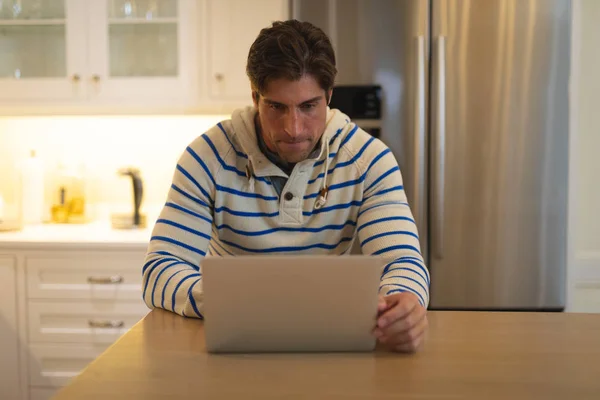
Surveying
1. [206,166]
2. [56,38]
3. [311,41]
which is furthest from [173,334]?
[56,38]

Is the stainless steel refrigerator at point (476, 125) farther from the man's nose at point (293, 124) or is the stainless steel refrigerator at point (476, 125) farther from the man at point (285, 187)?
the man's nose at point (293, 124)

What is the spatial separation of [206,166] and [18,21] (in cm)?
189

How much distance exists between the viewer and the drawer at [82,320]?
2.66 meters

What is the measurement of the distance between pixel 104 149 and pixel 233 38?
0.86m

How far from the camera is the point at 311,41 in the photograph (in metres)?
1.39

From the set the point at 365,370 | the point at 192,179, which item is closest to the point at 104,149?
the point at 192,179

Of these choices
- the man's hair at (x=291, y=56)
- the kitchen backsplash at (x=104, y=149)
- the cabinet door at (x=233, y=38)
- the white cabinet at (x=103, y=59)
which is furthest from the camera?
the kitchen backsplash at (x=104, y=149)

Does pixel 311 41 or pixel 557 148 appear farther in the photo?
pixel 557 148

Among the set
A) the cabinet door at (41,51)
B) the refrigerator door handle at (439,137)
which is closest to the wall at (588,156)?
the refrigerator door handle at (439,137)

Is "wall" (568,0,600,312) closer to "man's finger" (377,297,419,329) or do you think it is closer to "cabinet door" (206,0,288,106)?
"cabinet door" (206,0,288,106)

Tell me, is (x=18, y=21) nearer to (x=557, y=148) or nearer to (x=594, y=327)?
(x=557, y=148)

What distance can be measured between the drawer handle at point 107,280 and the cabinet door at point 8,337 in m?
0.30

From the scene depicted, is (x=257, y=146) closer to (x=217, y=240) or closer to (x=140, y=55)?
(x=217, y=240)

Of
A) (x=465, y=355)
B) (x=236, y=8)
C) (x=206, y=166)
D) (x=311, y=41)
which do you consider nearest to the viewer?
(x=465, y=355)
